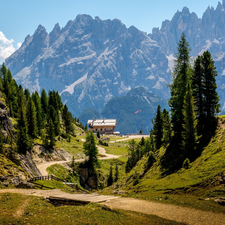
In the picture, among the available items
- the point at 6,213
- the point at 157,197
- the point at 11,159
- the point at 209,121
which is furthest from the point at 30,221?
the point at 209,121

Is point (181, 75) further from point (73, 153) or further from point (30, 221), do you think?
point (73, 153)

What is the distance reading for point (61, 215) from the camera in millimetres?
22250

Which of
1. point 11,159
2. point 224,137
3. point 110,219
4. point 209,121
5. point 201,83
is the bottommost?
point 110,219

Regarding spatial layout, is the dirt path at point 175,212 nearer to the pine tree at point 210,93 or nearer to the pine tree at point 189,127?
the pine tree at point 189,127

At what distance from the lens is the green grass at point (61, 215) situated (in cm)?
2034

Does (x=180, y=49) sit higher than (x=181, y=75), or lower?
higher

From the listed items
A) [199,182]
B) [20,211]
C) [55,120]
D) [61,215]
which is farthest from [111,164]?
[61,215]

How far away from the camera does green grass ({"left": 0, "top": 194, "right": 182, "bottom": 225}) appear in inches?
801

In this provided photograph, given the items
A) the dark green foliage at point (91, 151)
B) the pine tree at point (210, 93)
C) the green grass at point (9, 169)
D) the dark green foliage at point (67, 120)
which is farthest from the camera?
the dark green foliage at point (67, 120)

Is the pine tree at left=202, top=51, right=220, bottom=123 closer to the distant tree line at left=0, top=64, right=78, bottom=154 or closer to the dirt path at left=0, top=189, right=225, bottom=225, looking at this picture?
the dirt path at left=0, top=189, right=225, bottom=225

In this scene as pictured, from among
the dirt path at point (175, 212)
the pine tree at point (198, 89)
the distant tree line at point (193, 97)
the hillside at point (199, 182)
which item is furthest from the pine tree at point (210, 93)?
the dirt path at point (175, 212)

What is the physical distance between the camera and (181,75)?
1815 inches

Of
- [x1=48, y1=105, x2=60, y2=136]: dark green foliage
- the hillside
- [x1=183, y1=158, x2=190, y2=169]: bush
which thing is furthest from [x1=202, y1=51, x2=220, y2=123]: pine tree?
[x1=48, y1=105, x2=60, y2=136]: dark green foliage

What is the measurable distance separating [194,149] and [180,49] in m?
21.5
